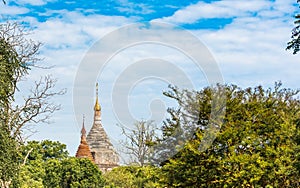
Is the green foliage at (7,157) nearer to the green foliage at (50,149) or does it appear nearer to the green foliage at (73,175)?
the green foliage at (73,175)

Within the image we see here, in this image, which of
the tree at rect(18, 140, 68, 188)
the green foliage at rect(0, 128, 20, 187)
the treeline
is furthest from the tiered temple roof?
the green foliage at rect(0, 128, 20, 187)

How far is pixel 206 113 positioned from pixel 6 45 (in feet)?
31.2

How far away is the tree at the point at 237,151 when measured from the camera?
66.6ft

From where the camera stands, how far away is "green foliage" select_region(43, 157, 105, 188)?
48.9m

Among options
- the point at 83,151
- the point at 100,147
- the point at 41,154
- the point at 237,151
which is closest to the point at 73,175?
the point at 41,154

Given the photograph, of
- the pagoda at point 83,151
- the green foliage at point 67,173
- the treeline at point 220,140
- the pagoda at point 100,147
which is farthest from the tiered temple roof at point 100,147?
the treeline at point 220,140

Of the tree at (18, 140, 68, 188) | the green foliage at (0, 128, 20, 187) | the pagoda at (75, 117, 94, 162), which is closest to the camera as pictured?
the green foliage at (0, 128, 20, 187)

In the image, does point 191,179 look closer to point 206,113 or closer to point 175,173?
point 175,173

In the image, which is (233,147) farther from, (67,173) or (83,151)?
(83,151)

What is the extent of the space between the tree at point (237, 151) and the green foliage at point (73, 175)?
2699 centimetres

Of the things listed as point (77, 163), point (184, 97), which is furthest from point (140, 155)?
point (77, 163)

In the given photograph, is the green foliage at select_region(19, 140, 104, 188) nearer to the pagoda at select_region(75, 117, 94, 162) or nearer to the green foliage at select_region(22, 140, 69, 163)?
the green foliage at select_region(22, 140, 69, 163)

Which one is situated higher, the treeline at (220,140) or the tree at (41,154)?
the tree at (41,154)

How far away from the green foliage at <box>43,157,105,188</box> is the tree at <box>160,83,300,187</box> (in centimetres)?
2699
